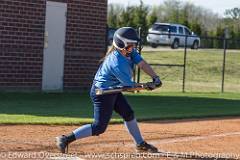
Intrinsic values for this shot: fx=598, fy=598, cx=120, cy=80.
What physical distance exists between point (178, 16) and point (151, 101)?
57855 mm

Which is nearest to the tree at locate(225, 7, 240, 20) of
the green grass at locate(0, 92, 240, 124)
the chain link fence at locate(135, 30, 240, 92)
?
the chain link fence at locate(135, 30, 240, 92)

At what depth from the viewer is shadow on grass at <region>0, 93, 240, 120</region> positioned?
13.9 metres

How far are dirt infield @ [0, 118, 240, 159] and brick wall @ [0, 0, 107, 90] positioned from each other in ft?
21.7

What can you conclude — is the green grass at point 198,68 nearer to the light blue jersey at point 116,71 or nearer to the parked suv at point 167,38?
the parked suv at point 167,38

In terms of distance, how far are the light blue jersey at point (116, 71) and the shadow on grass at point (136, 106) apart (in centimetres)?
502

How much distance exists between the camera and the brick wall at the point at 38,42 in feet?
58.6

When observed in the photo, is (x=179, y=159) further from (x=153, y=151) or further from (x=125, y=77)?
(x=125, y=77)

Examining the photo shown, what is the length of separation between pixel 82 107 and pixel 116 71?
24.4 feet

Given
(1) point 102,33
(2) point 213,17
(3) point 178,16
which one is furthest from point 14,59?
(2) point 213,17

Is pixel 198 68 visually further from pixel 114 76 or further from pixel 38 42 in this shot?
pixel 114 76

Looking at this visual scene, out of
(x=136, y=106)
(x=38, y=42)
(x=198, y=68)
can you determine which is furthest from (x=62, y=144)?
(x=198, y=68)

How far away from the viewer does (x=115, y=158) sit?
8023 mm

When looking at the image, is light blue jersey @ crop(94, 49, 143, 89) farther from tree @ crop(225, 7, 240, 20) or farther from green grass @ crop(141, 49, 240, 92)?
tree @ crop(225, 7, 240, 20)

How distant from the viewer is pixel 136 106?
1622cm
